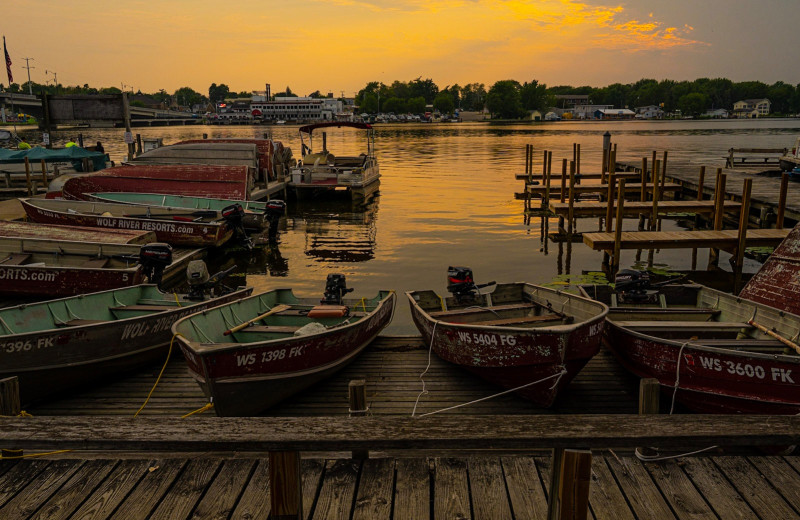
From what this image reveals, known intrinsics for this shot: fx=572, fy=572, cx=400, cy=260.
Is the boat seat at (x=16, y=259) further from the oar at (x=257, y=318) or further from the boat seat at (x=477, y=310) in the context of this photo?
the boat seat at (x=477, y=310)

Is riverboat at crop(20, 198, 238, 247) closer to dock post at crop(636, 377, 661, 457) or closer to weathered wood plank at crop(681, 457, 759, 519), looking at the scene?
dock post at crop(636, 377, 661, 457)

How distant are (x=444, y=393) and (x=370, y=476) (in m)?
3.53

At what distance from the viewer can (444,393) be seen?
8.34 metres

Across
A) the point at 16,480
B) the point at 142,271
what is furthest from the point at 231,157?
the point at 16,480

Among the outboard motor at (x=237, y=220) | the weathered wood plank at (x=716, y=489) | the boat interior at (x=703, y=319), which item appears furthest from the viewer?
the outboard motor at (x=237, y=220)

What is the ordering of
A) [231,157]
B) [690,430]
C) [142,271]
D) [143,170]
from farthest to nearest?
1. [231,157]
2. [143,170]
3. [142,271]
4. [690,430]

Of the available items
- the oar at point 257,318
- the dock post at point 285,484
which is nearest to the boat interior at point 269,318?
the oar at point 257,318

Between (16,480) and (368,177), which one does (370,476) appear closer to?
(16,480)

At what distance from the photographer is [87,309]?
9.84 m

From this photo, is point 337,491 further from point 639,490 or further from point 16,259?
point 16,259

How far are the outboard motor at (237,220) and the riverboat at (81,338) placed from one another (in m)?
8.69

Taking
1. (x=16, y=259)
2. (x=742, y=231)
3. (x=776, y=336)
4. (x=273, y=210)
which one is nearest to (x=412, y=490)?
(x=776, y=336)

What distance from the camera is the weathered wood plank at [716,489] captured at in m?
4.38

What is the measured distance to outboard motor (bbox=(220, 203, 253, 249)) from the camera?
19.1 m
